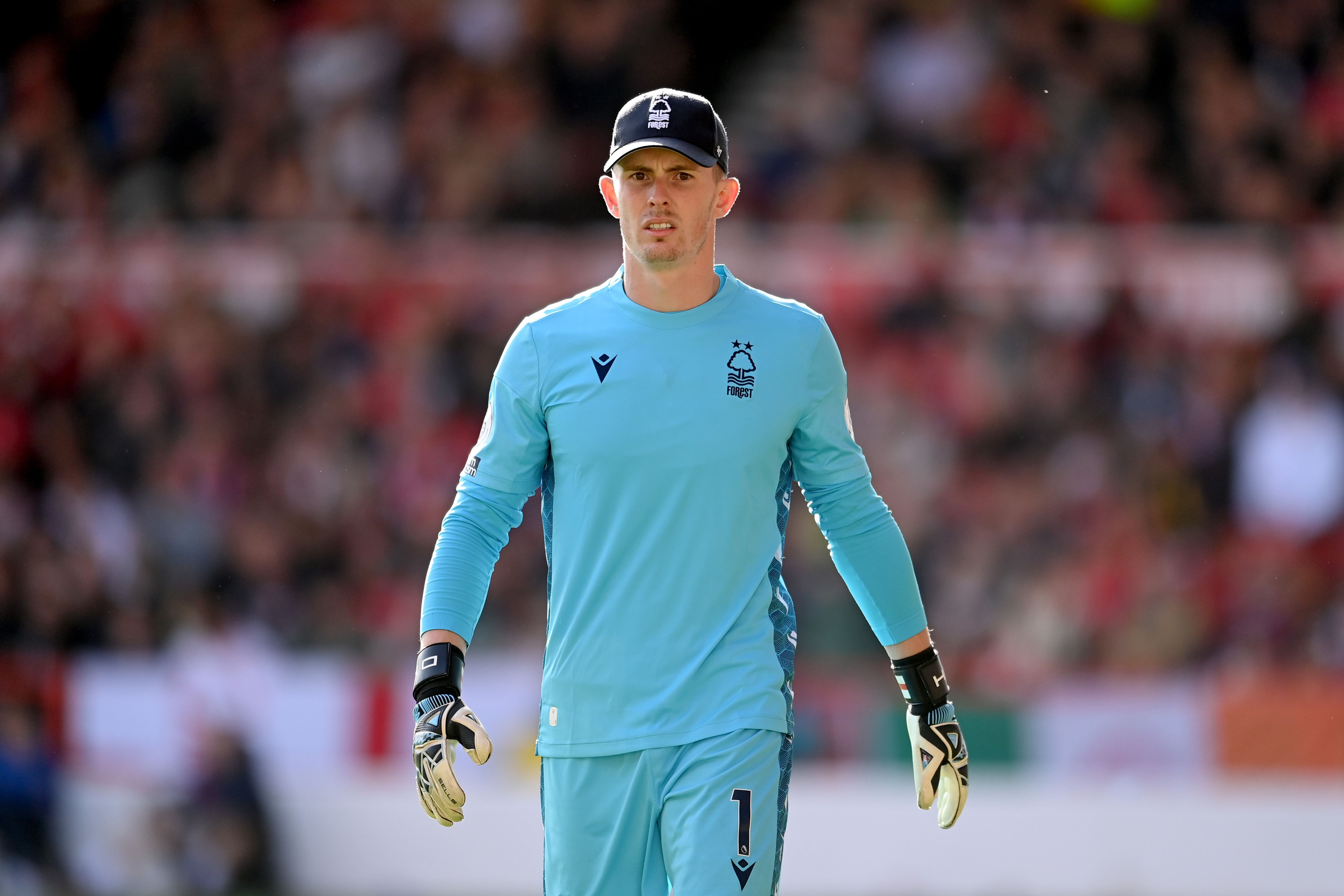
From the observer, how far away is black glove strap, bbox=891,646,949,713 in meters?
5.00

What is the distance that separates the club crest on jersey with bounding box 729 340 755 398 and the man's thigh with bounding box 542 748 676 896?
2.96 feet

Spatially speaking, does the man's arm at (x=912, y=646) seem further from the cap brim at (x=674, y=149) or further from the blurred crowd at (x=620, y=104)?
the blurred crowd at (x=620, y=104)

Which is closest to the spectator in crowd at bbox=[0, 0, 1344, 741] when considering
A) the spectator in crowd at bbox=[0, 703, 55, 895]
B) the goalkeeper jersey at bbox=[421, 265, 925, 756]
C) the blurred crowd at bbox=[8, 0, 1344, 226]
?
the blurred crowd at bbox=[8, 0, 1344, 226]

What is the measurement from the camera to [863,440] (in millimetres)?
12289

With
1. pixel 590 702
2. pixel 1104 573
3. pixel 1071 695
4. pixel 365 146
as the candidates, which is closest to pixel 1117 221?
pixel 1104 573

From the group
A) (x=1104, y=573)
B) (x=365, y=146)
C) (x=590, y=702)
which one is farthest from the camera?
(x=365, y=146)

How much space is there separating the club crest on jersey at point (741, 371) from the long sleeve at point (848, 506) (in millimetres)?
163

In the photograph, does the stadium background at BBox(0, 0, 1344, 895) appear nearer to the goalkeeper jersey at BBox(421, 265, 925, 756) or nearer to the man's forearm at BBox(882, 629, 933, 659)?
the man's forearm at BBox(882, 629, 933, 659)

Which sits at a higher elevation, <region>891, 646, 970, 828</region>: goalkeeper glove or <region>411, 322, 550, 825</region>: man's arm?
<region>411, 322, 550, 825</region>: man's arm

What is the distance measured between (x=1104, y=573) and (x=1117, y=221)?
112 inches

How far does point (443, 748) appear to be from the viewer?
450 cm

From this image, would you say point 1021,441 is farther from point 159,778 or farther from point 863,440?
point 159,778

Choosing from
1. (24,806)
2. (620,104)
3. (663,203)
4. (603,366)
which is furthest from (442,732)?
(620,104)

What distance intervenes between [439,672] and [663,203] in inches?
50.3
